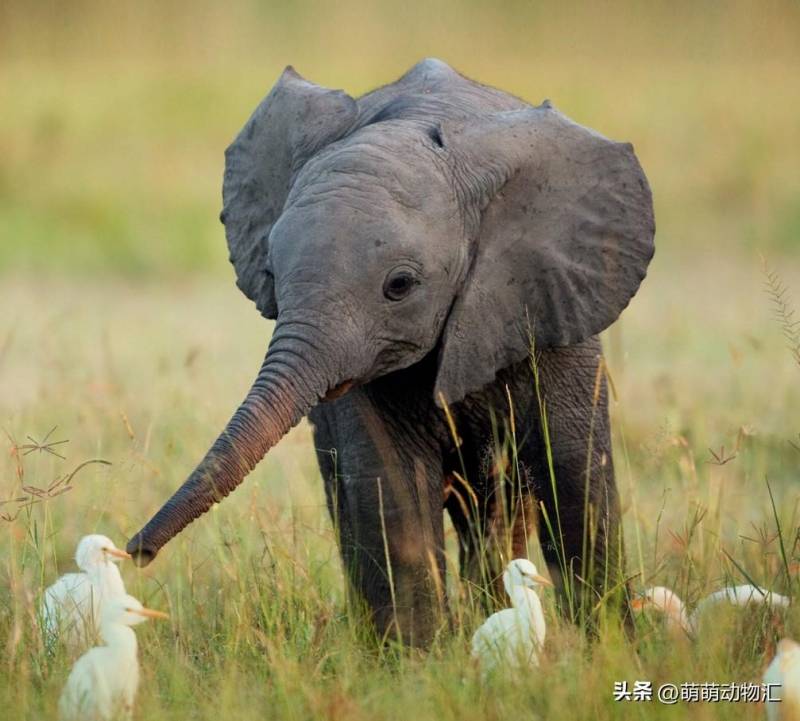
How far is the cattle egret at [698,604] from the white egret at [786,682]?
0.75 metres

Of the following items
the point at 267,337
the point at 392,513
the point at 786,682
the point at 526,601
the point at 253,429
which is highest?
the point at 267,337

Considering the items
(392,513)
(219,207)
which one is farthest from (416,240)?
(219,207)

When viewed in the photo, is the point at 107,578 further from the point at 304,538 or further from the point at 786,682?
the point at 786,682

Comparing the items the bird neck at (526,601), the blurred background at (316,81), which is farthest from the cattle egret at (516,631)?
the blurred background at (316,81)

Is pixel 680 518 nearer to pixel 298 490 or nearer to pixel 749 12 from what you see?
pixel 298 490

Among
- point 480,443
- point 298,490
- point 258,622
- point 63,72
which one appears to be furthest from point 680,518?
point 63,72

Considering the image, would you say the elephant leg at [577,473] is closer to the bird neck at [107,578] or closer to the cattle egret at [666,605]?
the cattle egret at [666,605]

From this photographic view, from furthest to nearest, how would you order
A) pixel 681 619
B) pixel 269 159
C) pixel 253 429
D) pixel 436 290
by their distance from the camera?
pixel 269 159
pixel 681 619
pixel 436 290
pixel 253 429

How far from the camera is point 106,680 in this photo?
5082mm

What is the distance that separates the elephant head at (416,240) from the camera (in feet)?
18.1

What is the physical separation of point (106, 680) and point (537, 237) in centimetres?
198

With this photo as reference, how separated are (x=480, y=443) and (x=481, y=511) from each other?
49 centimetres

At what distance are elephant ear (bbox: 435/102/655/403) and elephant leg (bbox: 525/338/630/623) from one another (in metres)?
0.17

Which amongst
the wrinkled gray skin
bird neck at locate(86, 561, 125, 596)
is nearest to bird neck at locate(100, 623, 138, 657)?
bird neck at locate(86, 561, 125, 596)
